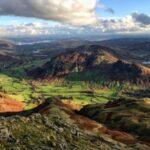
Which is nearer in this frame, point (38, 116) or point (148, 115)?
point (38, 116)

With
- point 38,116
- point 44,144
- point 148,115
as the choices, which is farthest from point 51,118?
point 148,115

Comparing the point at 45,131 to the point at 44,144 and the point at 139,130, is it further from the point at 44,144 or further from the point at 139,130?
the point at 139,130

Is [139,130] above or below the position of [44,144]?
below

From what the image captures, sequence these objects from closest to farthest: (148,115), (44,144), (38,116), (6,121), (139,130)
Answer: (44,144) < (6,121) < (38,116) < (139,130) < (148,115)

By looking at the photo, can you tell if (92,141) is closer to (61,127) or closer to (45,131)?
(61,127)

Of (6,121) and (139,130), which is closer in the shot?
(6,121)

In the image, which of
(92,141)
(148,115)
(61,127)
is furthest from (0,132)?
(148,115)

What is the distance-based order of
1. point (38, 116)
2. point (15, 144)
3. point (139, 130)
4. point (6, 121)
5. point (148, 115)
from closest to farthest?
1. point (15, 144)
2. point (6, 121)
3. point (38, 116)
4. point (139, 130)
5. point (148, 115)

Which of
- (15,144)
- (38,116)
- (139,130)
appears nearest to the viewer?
(15,144)

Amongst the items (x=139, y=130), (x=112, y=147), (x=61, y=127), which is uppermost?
(x=61, y=127)
